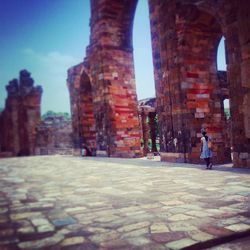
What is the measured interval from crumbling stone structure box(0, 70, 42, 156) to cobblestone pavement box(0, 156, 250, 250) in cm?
2352

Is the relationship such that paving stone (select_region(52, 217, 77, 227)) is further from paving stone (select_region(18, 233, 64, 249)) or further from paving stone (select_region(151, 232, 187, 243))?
paving stone (select_region(151, 232, 187, 243))

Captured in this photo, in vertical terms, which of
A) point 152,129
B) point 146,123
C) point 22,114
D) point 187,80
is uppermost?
point 22,114

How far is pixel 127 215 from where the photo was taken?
3.44 meters

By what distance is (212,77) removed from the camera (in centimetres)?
1049

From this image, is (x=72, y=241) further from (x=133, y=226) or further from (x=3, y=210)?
(x=3, y=210)

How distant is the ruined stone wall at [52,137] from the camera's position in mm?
27172

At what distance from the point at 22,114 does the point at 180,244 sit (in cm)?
2771

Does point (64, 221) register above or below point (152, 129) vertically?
below

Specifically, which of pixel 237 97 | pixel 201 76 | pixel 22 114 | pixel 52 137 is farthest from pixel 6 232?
pixel 22 114

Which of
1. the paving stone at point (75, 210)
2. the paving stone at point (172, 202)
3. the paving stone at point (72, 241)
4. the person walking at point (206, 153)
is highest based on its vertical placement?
the person walking at point (206, 153)

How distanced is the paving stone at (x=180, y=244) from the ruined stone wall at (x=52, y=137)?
2435 centimetres

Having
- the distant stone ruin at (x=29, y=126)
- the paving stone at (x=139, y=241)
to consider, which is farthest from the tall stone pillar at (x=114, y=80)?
the distant stone ruin at (x=29, y=126)

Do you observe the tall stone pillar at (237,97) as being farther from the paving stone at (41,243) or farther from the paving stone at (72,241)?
the paving stone at (41,243)

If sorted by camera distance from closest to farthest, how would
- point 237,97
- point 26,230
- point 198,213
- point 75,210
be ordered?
point 26,230
point 198,213
point 75,210
point 237,97
